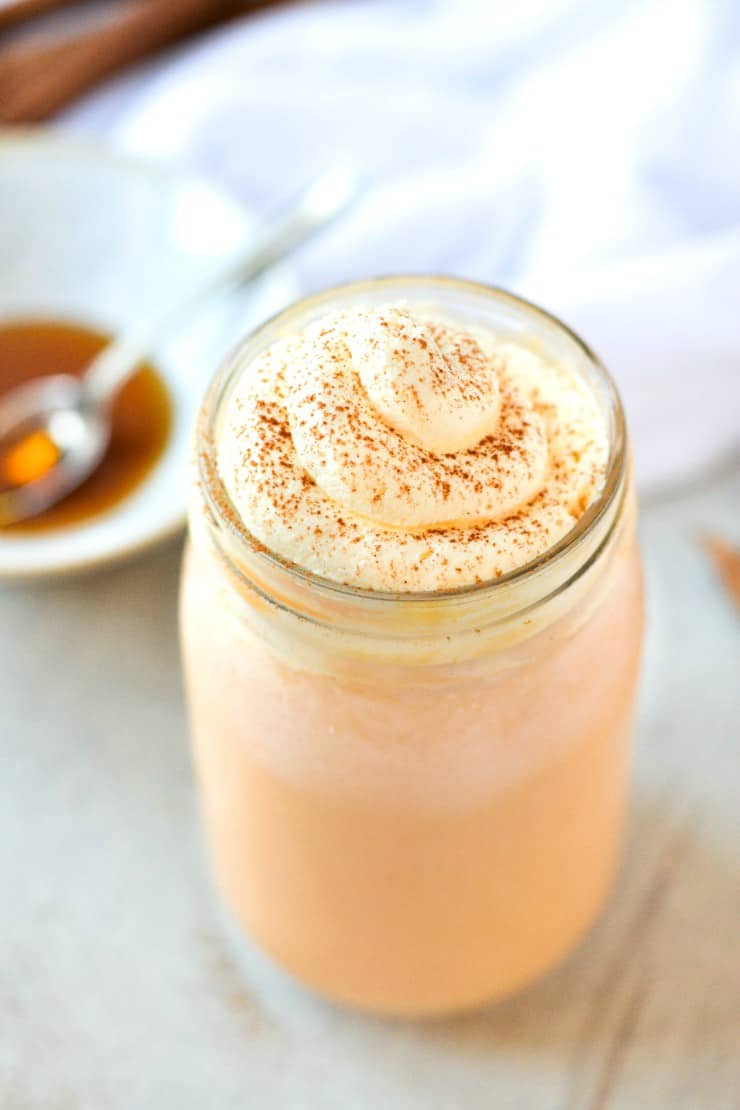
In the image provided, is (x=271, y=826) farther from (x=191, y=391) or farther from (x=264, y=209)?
(x=264, y=209)

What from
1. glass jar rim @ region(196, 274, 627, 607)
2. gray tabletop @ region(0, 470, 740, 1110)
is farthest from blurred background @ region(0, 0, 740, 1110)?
glass jar rim @ region(196, 274, 627, 607)

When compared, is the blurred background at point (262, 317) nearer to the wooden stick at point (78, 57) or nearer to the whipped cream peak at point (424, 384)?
the wooden stick at point (78, 57)

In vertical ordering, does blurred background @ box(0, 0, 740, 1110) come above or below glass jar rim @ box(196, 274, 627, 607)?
below

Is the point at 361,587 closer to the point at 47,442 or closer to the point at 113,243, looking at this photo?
the point at 47,442

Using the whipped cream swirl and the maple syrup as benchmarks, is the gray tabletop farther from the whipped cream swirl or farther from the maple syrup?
the whipped cream swirl

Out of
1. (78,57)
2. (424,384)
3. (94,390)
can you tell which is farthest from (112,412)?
(424,384)

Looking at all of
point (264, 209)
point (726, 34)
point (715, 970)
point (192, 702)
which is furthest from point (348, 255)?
point (715, 970)

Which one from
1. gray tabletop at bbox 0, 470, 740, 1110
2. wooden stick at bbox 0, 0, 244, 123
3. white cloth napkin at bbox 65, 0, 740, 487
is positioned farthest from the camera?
wooden stick at bbox 0, 0, 244, 123

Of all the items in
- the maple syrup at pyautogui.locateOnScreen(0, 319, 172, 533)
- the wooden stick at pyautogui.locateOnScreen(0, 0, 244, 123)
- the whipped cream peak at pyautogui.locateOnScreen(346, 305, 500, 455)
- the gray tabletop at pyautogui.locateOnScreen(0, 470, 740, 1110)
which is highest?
the whipped cream peak at pyautogui.locateOnScreen(346, 305, 500, 455)
